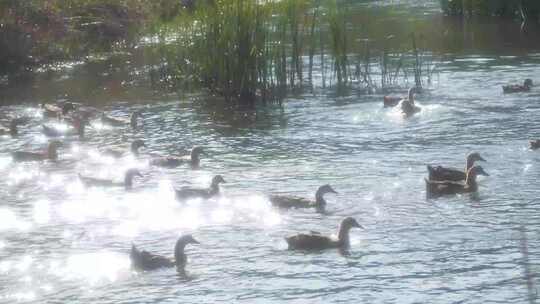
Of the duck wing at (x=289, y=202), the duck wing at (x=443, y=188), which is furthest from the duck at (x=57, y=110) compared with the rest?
the duck wing at (x=443, y=188)

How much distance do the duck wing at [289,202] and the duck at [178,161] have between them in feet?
10.9

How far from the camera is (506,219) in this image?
14.8m

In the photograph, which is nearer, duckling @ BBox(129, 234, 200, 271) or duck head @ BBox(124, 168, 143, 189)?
duckling @ BBox(129, 234, 200, 271)

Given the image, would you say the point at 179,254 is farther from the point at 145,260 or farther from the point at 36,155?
the point at 36,155

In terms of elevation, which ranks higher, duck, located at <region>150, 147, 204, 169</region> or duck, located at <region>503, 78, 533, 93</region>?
duck, located at <region>503, 78, 533, 93</region>

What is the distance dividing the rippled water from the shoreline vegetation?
→ 129 cm

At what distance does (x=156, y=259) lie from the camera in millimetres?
13633

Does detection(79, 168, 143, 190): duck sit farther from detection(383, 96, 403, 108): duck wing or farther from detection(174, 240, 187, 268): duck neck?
detection(383, 96, 403, 108): duck wing

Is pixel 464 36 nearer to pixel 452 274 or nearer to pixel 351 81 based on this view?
pixel 351 81

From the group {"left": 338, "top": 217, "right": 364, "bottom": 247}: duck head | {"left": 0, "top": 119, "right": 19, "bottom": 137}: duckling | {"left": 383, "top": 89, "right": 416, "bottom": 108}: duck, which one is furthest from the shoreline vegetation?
{"left": 338, "top": 217, "right": 364, "bottom": 247}: duck head

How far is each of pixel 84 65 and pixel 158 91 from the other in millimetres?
6970

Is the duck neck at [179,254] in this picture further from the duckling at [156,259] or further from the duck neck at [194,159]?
the duck neck at [194,159]

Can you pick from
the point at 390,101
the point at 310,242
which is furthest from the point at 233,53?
the point at 310,242

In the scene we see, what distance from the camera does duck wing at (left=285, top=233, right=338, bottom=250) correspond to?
1400 cm
